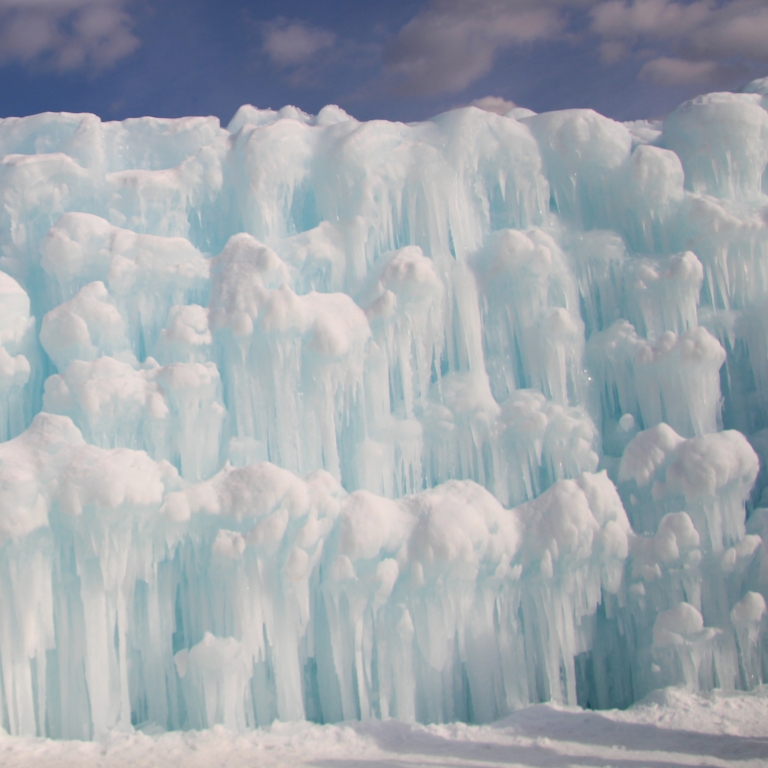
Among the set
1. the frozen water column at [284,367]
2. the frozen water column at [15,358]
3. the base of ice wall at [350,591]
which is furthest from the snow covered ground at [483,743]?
the frozen water column at [15,358]

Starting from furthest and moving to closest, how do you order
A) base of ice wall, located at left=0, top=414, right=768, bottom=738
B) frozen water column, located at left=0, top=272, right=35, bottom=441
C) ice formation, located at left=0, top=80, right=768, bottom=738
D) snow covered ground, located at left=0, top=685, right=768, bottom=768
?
frozen water column, located at left=0, top=272, right=35, bottom=441
ice formation, located at left=0, top=80, right=768, bottom=738
base of ice wall, located at left=0, top=414, right=768, bottom=738
snow covered ground, located at left=0, top=685, right=768, bottom=768

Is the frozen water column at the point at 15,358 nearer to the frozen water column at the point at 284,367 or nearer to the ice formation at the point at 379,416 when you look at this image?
the ice formation at the point at 379,416

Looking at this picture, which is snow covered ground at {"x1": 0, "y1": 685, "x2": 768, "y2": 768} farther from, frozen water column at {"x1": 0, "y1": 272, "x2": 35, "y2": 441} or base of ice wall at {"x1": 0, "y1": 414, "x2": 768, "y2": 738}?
frozen water column at {"x1": 0, "y1": 272, "x2": 35, "y2": 441}

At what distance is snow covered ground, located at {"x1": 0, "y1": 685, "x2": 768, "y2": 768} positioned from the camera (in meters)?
7.57

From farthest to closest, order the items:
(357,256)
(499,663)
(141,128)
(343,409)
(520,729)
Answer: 1. (141,128)
2. (357,256)
3. (343,409)
4. (499,663)
5. (520,729)

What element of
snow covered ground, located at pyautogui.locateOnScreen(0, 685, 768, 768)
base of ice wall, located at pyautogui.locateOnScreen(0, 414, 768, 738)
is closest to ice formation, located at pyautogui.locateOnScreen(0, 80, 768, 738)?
base of ice wall, located at pyautogui.locateOnScreen(0, 414, 768, 738)

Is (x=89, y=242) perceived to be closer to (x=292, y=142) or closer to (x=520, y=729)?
(x=292, y=142)

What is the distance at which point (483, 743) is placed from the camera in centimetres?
808

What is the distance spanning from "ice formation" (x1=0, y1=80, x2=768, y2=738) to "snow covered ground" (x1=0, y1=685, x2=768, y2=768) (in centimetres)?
40

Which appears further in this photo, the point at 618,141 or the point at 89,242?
the point at 618,141

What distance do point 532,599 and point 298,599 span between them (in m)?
2.85

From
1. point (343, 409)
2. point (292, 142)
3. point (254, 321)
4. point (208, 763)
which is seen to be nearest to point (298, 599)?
point (208, 763)

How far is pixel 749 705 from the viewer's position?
8.45 m

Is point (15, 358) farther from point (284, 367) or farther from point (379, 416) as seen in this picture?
point (379, 416)
